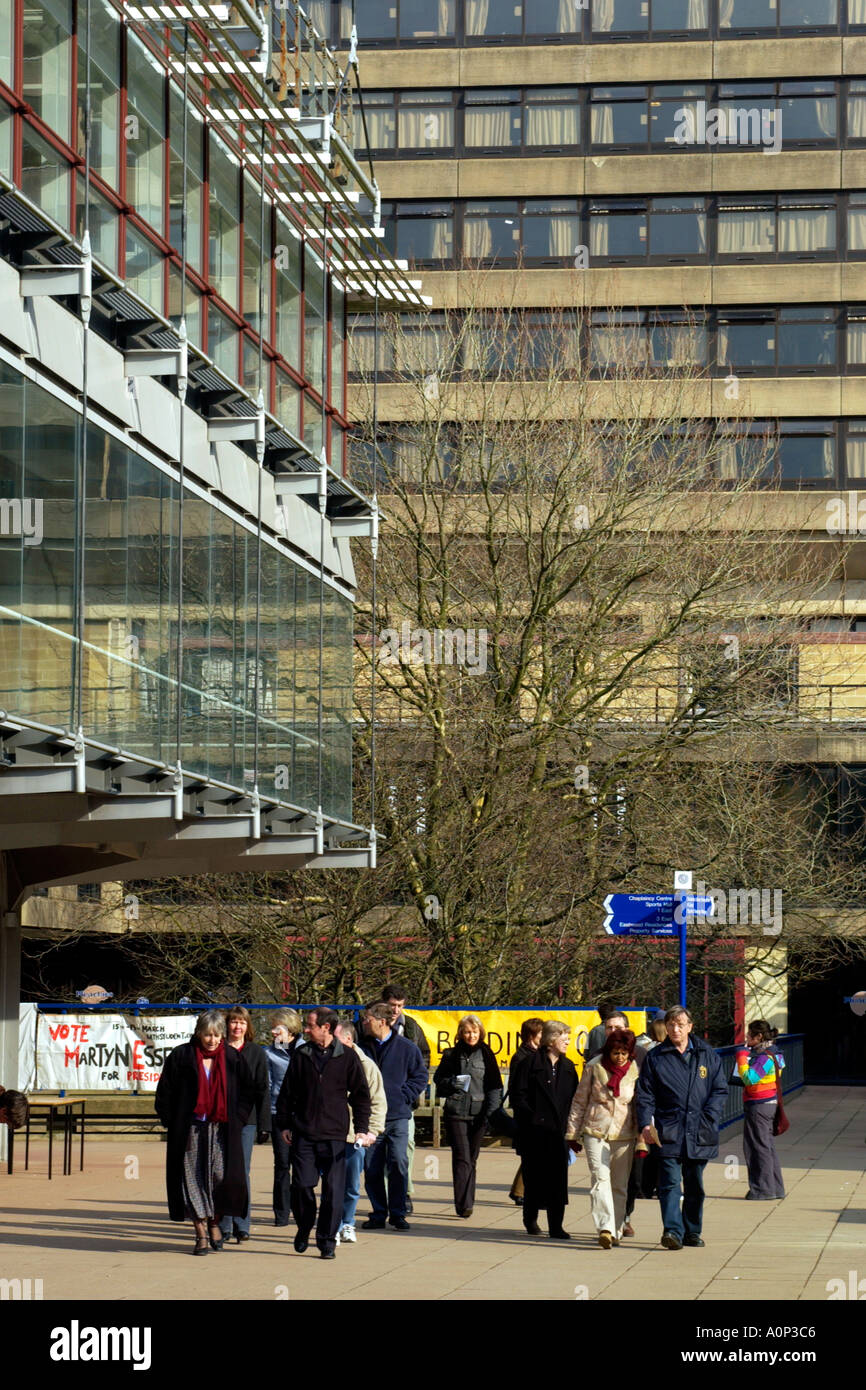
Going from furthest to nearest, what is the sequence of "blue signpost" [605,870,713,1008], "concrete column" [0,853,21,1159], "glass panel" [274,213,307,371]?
"glass panel" [274,213,307,371] → "concrete column" [0,853,21,1159] → "blue signpost" [605,870,713,1008]

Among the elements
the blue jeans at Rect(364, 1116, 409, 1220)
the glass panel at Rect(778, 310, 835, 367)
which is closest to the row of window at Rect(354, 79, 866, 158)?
the glass panel at Rect(778, 310, 835, 367)

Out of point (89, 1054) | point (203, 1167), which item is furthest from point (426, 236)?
point (203, 1167)

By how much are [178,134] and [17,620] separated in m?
7.56

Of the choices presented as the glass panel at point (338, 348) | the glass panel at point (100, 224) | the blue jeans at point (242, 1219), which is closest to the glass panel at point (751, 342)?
the glass panel at point (338, 348)

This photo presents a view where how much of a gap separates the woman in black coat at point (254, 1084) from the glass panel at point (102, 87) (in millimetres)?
8139

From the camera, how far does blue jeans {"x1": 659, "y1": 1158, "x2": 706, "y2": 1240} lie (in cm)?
1434

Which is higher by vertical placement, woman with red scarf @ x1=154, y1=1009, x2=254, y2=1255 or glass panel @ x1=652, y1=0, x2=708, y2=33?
glass panel @ x1=652, y1=0, x2=708, y2=33

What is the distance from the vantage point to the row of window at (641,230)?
172ft

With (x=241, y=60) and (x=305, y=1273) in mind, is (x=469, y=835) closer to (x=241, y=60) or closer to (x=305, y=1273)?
(x=241, y=60)

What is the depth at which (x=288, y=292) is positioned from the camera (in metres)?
25.5

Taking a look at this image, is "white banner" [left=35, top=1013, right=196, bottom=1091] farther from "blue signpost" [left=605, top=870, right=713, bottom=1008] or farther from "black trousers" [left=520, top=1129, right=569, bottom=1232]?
"black trousers" [left=520, top=1129, right=569, bottom=1232]

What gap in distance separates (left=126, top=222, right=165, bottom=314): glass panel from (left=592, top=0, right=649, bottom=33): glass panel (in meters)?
36.1

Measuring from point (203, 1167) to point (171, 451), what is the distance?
8.27m

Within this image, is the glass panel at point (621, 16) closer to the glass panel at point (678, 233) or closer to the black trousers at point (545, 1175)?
the glass panel at point (678, 233)
